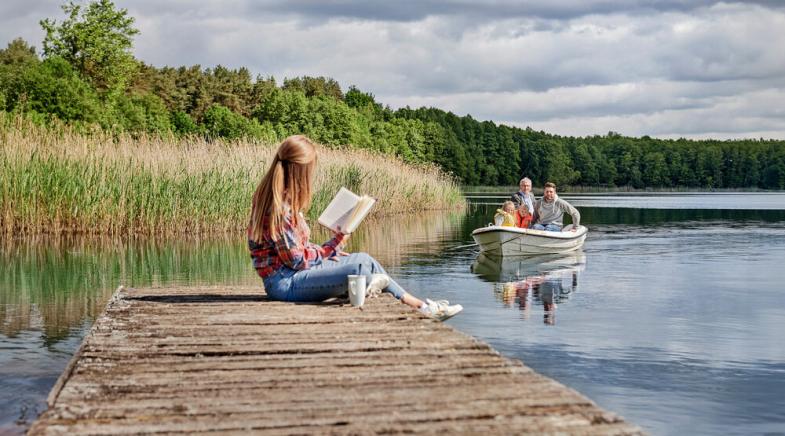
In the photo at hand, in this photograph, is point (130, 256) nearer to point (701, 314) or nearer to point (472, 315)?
point (472, 315)

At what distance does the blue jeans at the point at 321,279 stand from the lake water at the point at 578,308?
1.60 m

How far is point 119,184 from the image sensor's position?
20188 millimetres

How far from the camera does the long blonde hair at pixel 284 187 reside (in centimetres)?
695

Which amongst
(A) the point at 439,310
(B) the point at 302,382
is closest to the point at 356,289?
(A) the point at 439,310

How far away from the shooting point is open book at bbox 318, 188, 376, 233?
7.18 m

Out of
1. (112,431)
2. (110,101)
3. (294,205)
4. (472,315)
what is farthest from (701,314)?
(110,101)

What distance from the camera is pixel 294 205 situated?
23.5ft

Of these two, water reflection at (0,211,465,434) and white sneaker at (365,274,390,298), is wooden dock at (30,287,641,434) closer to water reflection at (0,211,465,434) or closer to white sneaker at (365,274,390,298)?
white sneaker at (365,274,390,298)

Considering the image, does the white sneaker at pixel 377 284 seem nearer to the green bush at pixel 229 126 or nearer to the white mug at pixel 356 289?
the white mug at pixel 356 289

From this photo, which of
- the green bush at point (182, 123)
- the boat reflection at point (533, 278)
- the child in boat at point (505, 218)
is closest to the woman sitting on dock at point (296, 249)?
the boat reflection at point (533, 278)

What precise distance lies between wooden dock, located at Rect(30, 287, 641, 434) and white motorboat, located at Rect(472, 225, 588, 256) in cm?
1134

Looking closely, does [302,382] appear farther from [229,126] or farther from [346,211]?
[229,126]

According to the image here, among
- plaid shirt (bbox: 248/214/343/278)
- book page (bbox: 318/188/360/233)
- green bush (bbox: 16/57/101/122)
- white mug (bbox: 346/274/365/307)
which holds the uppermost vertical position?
green bush (bbox: 16/57/101/122)

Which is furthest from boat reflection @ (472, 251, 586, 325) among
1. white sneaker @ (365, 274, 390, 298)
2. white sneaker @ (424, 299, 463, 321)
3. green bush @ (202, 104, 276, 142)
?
green bush @ (202, 104, 276, 142)
